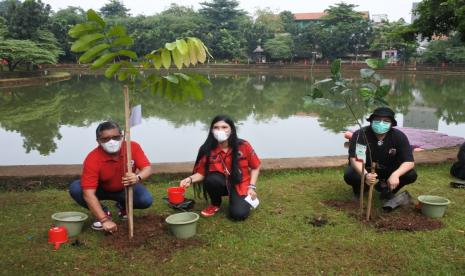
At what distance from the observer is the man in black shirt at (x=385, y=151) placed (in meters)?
3.40

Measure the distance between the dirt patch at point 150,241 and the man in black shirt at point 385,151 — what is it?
4.99ft

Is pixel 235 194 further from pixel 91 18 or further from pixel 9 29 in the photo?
pixel 9 29

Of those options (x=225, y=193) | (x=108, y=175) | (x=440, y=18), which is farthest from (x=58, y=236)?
(x=440, y=18)

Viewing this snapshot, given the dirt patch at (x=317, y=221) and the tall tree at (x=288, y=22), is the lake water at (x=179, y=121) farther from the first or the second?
the tall tree at (x=288, y=22)

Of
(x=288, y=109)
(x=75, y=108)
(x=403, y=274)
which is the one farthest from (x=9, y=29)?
(x=403, y=274)

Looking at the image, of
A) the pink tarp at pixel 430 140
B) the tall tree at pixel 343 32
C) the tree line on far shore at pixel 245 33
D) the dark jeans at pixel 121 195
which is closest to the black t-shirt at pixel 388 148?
the dark jeans at pixel 121 195

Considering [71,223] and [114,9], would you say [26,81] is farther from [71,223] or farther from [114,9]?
[114,9]

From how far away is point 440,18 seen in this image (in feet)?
21.9

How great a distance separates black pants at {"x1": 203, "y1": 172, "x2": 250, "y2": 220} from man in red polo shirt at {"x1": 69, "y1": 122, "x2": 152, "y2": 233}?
52 centimetres

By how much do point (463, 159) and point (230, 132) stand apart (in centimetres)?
257

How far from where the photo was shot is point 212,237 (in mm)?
3037

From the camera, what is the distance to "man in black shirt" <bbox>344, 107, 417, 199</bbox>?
3.40 metres

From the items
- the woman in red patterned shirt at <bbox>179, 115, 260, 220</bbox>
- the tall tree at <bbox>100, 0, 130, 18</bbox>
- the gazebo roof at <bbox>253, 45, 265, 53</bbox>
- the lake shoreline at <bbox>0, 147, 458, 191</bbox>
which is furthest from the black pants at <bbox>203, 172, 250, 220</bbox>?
the tall tree at <bbox>100, 0, 130, 18</bbox>

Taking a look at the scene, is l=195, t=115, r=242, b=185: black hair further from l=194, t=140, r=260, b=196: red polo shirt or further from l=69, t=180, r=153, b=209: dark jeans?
l=69, t=180, r=153, b=209: dark jeans
